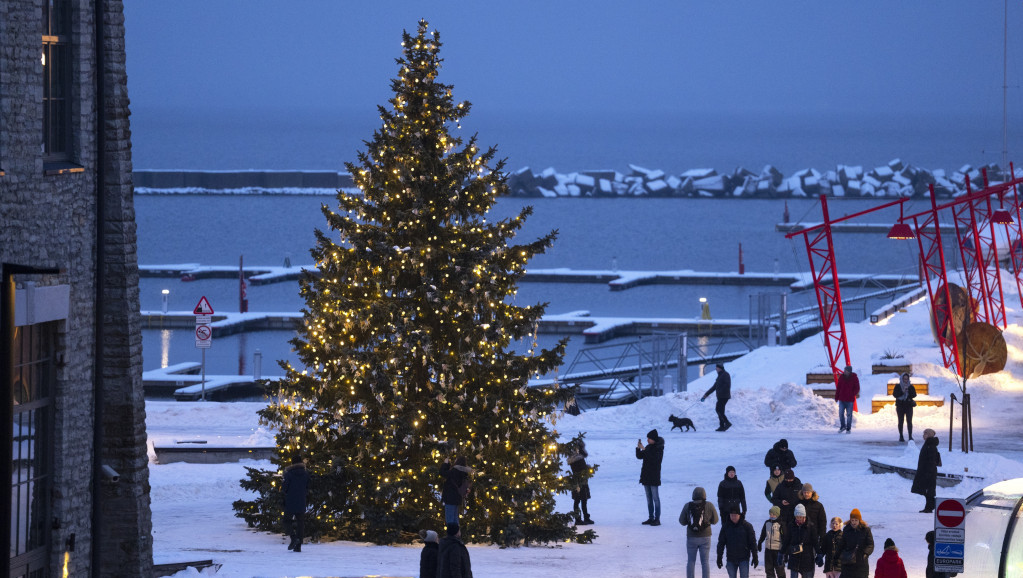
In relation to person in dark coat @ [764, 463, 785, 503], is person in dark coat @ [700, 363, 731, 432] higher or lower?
higher

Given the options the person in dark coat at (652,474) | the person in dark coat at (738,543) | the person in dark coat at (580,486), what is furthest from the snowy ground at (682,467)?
the person in dark coat at (738,543)

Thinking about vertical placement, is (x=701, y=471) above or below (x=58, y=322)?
below

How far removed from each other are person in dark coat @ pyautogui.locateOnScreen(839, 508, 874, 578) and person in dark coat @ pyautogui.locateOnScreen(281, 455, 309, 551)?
621cm

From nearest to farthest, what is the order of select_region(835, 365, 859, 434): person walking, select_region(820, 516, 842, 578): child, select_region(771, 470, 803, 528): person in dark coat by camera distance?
select_region(820, 516, 842, 578): child
select_region(771, 470, 803, 528): person in dark coat
select_region(835, 365, 859, 434): person walking

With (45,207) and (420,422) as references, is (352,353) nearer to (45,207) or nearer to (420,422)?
(420,422)

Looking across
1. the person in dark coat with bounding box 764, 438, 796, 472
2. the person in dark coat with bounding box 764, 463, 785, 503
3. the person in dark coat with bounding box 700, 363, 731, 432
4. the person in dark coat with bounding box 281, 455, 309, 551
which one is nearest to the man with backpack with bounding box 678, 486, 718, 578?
the person in dark coat with bounding box 764, 463, 785, 503

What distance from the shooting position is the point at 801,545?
14.9 metres

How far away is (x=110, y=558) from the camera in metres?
13.9

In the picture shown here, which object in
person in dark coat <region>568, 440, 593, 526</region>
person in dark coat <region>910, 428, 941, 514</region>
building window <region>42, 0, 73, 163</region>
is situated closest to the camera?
building window <region>42, 0, 73, 163</region>

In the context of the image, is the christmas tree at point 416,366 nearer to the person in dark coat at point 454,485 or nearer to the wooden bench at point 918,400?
the person in dark coat at point 454,485

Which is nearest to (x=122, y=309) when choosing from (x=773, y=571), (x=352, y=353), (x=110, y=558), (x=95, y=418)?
(x=95, y=418)

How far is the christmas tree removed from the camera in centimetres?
1691

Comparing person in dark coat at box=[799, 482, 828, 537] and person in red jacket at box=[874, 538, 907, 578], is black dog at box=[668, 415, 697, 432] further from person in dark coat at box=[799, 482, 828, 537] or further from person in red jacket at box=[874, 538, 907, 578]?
person in red jacket at box=[874, 538, 907, 578]

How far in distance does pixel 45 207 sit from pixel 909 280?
74.1 m
